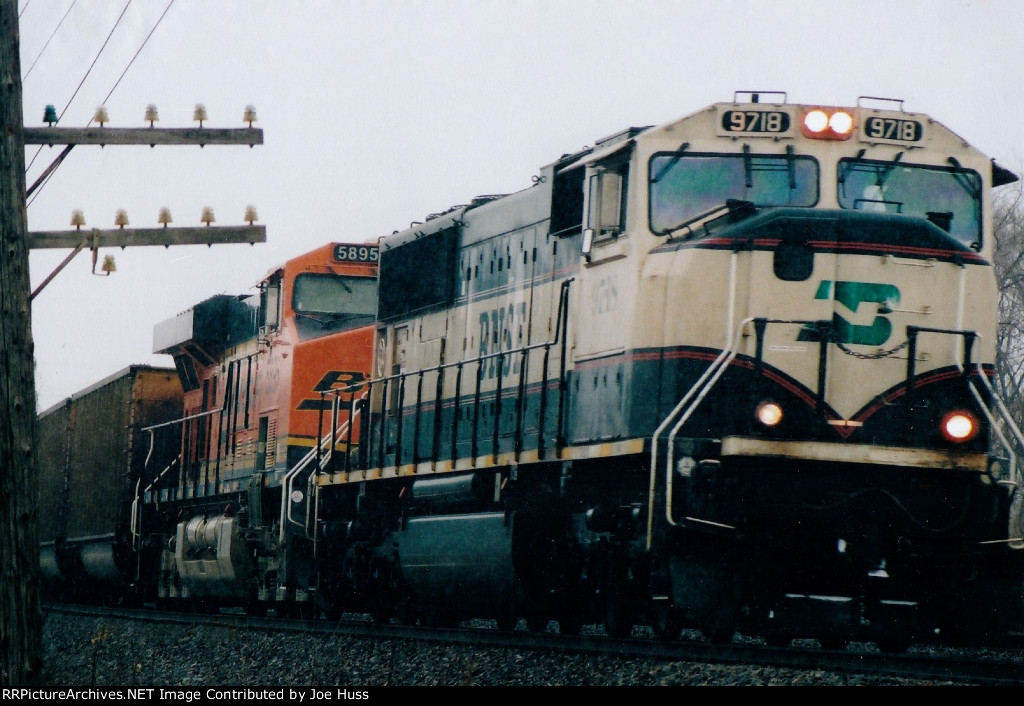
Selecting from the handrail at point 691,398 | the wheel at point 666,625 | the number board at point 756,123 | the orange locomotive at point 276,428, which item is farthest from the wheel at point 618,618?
the orange locomotive at point 276,428

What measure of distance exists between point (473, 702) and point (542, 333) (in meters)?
4.92

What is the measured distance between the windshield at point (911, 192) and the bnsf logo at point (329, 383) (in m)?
7.87

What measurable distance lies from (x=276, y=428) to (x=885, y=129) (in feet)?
29.9

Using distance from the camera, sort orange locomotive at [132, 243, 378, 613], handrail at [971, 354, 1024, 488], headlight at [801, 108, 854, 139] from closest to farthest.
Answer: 1. handrail at [971, 354, 1024, 488]
2. headlight at [801, 108, 854, 139]
3. orange locomotive at [132, 243, 378, 613]

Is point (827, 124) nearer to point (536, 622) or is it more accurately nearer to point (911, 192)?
point (911, 192)

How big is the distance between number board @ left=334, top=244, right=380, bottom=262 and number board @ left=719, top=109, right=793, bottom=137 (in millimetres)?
7599

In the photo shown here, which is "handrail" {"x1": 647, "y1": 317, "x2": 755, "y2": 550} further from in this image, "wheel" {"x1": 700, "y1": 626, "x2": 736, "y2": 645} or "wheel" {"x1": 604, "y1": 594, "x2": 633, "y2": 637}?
"wheel" {"x1": 604, "y1": 594, "x2": 633, "y2": 637}

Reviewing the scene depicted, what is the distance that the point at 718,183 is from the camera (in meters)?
9.87

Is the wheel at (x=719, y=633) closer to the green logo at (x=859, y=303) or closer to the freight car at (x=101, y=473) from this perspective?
the green logo at (x=859, y=303)

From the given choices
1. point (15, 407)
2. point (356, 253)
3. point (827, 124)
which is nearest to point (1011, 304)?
point (356, 253)

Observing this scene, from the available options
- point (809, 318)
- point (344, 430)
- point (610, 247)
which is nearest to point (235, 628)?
point (344, 430)

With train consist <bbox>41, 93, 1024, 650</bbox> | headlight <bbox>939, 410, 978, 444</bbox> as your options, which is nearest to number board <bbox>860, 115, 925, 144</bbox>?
train consist <bbox>41, 93, 1024, 650</bbox>

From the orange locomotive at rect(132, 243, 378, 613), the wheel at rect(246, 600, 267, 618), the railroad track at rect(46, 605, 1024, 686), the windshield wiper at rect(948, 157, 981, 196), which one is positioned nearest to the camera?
the railroad track at rect(46, 605, 1024, 686)

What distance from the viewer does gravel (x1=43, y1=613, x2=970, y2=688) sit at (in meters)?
7.99
